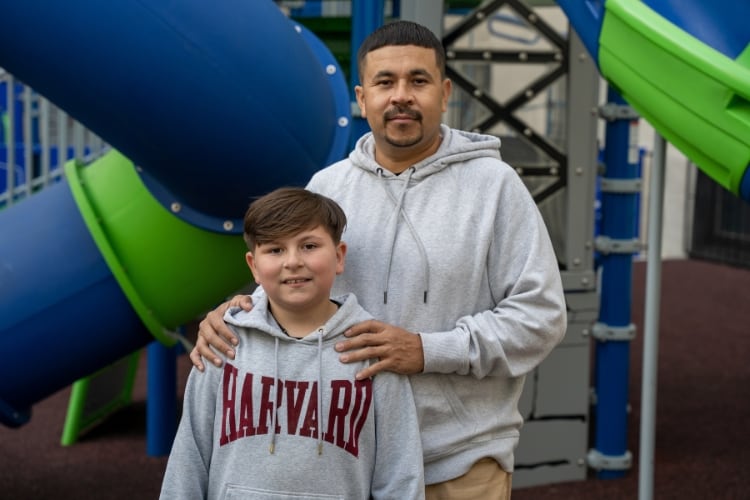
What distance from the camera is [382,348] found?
1.88m

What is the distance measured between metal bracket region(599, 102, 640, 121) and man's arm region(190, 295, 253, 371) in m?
2.47

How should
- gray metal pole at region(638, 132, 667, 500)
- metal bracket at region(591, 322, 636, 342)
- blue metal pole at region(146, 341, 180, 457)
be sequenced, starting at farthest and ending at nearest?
blue metal pole at region(146, 341, 180, 457), metal bracket at region(591, 322, 636, 342), gray metal pole at region(638, 132, 667, 500)

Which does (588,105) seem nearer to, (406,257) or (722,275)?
(406,257)

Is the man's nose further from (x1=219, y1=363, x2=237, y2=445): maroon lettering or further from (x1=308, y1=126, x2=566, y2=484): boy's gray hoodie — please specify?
(x1=219, y1=363, x2=237, y2=445): maroon lettering

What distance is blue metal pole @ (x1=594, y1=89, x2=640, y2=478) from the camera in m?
4.19

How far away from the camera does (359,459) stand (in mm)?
1884

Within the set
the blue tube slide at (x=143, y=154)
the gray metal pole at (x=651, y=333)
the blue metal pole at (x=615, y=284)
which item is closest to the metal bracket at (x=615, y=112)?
the blue metal pole at (x=615, y=284)

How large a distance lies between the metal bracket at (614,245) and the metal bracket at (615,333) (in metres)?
0.31

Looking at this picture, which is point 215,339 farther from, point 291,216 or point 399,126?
point 399,126

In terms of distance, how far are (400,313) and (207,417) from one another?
0.40 meters

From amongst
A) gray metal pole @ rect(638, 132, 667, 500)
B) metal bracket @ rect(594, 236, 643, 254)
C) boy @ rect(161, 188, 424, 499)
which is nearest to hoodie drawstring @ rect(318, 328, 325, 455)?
boy @ rect(161, 188, 424, 499)

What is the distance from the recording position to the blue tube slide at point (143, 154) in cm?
258

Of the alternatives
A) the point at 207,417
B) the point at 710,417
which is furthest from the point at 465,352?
the point at 710,417

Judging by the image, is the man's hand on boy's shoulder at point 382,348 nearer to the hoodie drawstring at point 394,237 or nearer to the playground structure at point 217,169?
the hoodie drawstring at point 394,237
